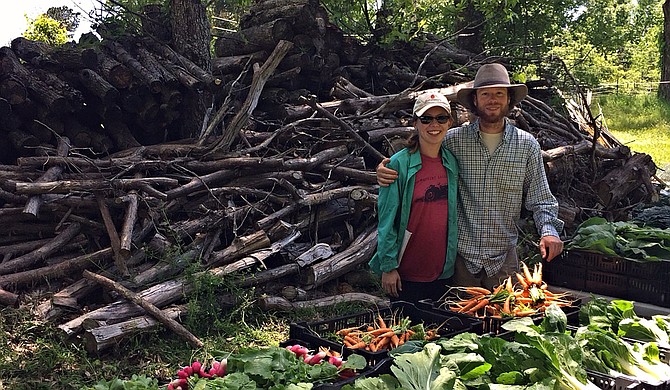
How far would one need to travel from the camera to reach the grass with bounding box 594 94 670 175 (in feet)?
61.3

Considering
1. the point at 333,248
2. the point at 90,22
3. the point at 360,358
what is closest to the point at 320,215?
the point at 333,248

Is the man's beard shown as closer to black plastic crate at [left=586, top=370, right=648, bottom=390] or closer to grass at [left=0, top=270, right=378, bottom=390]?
black plastic crate at [left=586, top=370, right=648, bottom=390]

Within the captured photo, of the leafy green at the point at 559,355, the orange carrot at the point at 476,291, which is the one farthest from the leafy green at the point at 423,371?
the orange carrot at the point at 476,291

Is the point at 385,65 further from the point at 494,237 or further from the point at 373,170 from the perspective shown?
the point at 494,237

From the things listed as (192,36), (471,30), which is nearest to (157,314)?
(192,36)

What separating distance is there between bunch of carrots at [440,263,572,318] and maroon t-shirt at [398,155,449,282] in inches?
16.5

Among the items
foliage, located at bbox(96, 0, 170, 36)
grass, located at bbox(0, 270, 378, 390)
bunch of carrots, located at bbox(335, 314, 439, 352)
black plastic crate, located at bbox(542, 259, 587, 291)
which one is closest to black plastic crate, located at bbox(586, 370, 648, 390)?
bunch of carrots, located at bbox(335, 314, 439, 352)

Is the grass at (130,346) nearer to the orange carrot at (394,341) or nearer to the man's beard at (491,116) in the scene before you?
the orange carrot at (394,341)

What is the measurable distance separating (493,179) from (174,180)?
3.86m

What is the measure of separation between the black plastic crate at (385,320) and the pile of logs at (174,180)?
112 inches

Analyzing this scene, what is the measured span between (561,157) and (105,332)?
649cm

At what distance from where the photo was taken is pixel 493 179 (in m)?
4.19

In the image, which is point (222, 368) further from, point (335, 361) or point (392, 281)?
point (392, 281)

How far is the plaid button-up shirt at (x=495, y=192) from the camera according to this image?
4.14 meters
